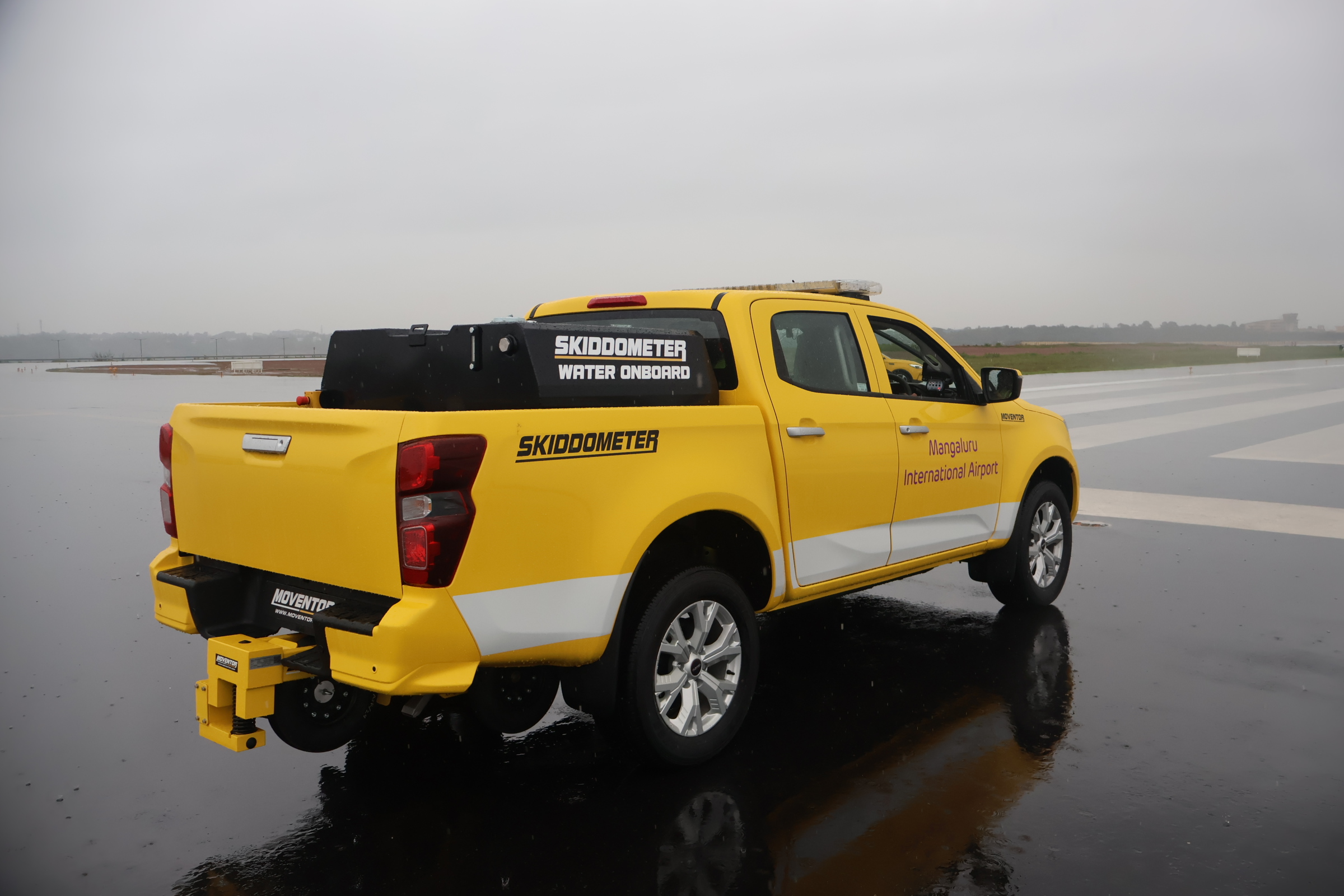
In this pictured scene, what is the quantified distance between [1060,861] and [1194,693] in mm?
2165

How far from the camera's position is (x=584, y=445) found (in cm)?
362

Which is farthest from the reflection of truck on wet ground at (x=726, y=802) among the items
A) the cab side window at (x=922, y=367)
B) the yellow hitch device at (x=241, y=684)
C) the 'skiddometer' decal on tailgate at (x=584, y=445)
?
the cab side window at (x=922, y=367)

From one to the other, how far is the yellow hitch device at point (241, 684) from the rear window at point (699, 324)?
1.84m

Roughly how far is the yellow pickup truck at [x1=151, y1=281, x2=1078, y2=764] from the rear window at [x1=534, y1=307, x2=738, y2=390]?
0.01 m

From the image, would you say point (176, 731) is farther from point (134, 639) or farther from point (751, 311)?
point (751, 311)

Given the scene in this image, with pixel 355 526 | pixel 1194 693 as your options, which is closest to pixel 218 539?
pixel 355 526

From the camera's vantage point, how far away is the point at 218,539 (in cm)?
398

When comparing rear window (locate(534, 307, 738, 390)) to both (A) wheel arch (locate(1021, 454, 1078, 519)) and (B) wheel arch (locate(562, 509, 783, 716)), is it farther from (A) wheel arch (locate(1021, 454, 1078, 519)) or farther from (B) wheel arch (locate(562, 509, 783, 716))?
(A) wheel arch (locate(1021, 454, 1078, 519))

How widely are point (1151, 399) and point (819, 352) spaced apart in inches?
1037

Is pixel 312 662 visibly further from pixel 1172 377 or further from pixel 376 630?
pixel 1172 377

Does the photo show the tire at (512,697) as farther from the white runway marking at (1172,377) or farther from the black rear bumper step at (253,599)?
the white runway marking at (1172,377)

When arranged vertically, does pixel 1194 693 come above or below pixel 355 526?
below

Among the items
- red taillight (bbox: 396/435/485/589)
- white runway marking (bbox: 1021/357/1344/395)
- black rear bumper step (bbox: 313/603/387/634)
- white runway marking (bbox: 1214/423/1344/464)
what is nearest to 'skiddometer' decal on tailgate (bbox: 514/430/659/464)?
red taillight (bbox: 396/435/485/589)

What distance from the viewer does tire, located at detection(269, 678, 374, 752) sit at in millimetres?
3895
